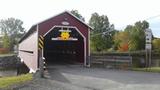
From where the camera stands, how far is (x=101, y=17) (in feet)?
239

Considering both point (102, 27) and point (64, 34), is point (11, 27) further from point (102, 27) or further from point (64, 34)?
point (64, 34)

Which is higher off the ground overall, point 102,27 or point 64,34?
point 102,27

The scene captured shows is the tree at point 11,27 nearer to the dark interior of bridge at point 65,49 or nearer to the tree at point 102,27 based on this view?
the tree at point 102,27

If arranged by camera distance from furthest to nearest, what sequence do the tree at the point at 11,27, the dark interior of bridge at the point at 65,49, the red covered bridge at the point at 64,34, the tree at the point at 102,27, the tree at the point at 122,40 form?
the tree at the point at 11,27, the tree at the point at 122,40, the tree at the point at 102,27, the dark interior of bridge at the point at 65,49, the red covered bridge at the point at 64,34

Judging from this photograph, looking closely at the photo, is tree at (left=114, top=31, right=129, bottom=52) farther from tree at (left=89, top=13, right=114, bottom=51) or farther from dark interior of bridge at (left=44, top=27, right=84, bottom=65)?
dark interior of bridge at (left=44, top=27, right=84, bottom=65)

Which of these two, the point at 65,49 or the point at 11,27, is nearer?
the point at 65,49

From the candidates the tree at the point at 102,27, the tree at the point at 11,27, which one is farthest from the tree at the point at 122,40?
the tree at the point at 11,27

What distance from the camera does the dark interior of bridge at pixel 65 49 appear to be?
2960 cm

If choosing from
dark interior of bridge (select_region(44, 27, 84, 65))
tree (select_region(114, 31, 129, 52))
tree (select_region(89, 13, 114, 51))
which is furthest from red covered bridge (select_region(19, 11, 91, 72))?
tree (select_region(114, 31, 129, 52))

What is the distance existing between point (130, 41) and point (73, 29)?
35.7 m

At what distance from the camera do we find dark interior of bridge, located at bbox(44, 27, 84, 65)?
29.6 m

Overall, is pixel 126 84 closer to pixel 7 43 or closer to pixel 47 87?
pixel 47 87

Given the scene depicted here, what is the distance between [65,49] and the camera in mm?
38156

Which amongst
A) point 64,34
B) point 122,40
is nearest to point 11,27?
point 122,40
